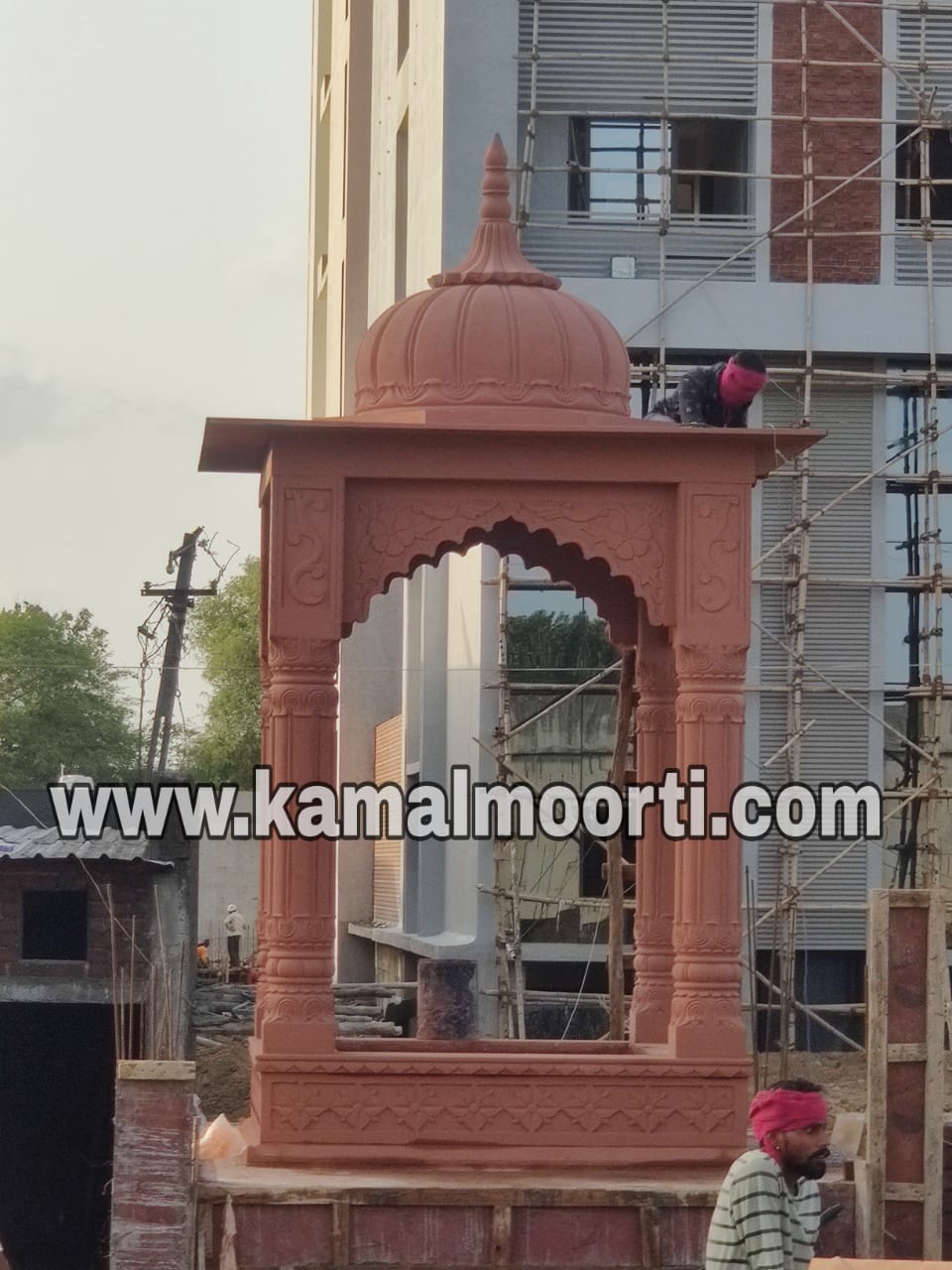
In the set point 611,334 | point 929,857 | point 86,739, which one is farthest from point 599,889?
point 86,739

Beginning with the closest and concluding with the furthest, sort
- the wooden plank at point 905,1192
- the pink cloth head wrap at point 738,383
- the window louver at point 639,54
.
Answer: the wooden plank at point 905,1192 < the pink cloth head wrap at point 738,383 < the window louver at point 639,54

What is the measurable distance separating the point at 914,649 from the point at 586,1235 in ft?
40.3

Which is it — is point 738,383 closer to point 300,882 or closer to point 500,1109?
point 300,882

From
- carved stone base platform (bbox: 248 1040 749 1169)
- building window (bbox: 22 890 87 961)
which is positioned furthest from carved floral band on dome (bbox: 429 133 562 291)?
building window (bbox: 22 890 87 961)

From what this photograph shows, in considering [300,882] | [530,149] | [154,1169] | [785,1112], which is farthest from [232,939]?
[785,1112]

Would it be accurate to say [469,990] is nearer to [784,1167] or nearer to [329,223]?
[784,1167]

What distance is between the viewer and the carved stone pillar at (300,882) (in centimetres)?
1031

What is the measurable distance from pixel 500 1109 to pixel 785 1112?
3.72m

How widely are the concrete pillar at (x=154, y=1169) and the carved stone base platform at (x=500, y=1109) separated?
53 cm

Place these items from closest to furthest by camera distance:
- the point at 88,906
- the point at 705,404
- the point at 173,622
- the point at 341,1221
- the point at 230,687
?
the point at 341,1221
the point at 705,404
the point at 88,906
the point at 173,622
the point at 230,687

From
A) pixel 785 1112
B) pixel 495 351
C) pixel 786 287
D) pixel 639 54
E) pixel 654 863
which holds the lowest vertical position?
pixel 785 1112

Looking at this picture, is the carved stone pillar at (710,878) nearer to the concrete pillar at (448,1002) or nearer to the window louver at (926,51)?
the concrete pillar at (448,1002)

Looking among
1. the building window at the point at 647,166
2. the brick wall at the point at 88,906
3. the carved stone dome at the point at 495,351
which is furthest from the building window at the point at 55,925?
the carved stone dome at the point at 495,351

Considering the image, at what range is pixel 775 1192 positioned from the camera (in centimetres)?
668
